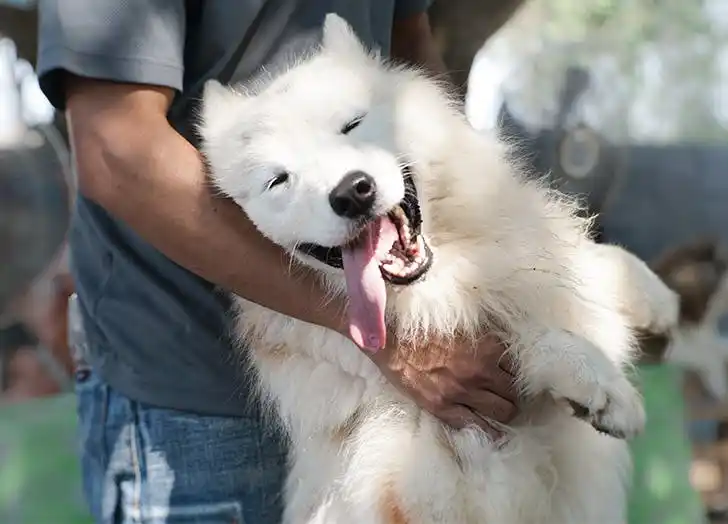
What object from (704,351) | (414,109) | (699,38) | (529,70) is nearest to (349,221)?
(414,109)

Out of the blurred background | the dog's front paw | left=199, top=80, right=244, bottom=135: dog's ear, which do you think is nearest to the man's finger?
the dog's front paw

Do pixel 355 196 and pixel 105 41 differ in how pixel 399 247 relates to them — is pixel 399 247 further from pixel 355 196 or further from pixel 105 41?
pixel 105 41

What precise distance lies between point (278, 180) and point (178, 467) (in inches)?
21.0

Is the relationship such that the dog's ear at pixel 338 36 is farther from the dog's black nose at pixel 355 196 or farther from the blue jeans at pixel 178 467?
the blue jeans at pixel 178 467

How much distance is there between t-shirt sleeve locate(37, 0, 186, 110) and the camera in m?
1.21

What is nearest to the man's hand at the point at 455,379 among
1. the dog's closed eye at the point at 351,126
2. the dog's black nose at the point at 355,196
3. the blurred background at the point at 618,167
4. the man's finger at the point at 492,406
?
the man's finger at the point at 492,406

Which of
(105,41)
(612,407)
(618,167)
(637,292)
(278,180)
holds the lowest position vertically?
(618,167)

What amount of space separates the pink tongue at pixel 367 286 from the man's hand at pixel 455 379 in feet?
0.24

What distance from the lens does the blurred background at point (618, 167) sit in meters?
2.73

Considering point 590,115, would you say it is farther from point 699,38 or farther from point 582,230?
point 582,230

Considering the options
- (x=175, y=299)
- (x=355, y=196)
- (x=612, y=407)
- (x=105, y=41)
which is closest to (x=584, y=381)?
(x=612, y=407)

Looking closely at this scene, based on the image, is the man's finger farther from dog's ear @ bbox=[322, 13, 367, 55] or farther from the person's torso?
dog's ear @ bbox=[322, 13, 367, 55]

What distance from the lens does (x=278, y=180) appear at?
136 centimetres

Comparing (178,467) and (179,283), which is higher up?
(179,283)
